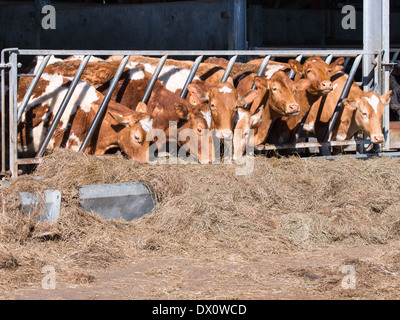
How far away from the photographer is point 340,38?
18.2 meters

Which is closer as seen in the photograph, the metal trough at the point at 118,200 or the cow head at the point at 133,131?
the metal trough at the point at 118,200

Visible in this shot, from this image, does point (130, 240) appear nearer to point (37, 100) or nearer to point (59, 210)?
point (59, 210)

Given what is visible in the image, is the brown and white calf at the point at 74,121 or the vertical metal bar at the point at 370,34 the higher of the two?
the vertical metal bar at the point at 370,34

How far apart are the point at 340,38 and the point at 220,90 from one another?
10523mm

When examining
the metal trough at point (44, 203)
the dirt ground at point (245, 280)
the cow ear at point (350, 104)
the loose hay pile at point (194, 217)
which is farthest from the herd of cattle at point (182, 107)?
the dirt ground at point (245, 280)

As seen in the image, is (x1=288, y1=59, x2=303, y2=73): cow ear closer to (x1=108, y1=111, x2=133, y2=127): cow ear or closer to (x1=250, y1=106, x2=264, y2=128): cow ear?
(x1=250, y1=106, x2=264, y2=128): cow ear

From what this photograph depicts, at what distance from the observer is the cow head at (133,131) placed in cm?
799

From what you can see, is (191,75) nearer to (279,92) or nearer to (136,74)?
(136,74)

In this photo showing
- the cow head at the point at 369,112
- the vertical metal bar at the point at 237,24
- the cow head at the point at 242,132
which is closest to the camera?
the cow head at the point at 242,132

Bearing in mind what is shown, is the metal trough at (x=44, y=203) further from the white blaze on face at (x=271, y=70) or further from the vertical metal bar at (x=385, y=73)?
the vertical metal bar at (x=385, y=73)

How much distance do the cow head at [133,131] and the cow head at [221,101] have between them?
74 cm

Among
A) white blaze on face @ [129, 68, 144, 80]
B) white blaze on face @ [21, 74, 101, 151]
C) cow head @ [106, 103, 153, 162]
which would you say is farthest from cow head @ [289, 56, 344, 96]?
white blaze on face @ [21, 74, 101, 151]

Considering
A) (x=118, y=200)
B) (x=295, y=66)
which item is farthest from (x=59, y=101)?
(x=295, y=66)
